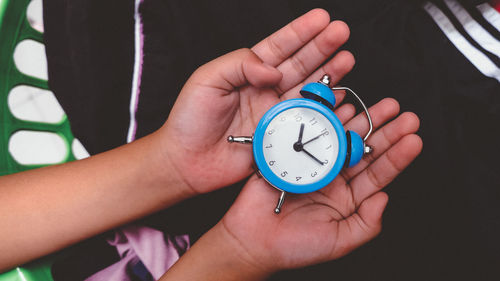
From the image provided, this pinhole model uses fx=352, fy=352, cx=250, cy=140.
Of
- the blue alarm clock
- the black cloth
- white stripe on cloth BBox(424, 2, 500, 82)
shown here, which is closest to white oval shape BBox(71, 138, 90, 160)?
the black cloth

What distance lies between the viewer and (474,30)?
1.08 m

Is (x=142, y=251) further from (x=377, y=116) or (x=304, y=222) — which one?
(x=377, y=116)

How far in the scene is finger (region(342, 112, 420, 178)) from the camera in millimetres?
1072

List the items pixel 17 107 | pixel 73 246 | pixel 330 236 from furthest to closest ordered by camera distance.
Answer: pixel 17 107 → pixel 73 246 → pixel 330 236

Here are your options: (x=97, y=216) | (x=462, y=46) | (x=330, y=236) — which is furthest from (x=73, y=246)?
(x=462, y=46)

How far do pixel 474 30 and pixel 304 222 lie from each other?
0.78 metres

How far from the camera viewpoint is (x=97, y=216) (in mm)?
1110

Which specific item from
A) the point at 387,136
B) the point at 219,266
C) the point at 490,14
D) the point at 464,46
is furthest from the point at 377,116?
the point at 219,266

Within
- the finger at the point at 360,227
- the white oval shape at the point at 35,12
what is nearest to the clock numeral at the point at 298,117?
the finger at the point at 360,227

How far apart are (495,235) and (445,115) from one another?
39cm

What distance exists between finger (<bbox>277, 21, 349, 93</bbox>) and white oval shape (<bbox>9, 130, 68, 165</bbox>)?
1.19 metres

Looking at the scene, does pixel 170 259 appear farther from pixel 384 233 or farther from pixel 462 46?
pixel 462 46

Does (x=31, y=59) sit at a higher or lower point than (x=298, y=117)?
higher

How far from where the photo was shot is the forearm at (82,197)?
106cm
